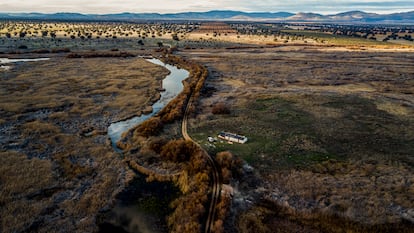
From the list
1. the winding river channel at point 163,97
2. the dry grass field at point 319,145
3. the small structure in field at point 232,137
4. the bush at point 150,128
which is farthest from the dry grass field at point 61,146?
the small structure in field at point 232,137

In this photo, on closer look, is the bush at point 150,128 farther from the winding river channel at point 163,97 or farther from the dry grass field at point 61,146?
the dry grass field at point 61,146

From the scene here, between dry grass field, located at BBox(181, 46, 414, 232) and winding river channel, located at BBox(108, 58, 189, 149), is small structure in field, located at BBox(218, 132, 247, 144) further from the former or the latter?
winding river channel, located at BBox(108, 58, 189, 149)

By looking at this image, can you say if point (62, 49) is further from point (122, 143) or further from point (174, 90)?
point (122, 143)

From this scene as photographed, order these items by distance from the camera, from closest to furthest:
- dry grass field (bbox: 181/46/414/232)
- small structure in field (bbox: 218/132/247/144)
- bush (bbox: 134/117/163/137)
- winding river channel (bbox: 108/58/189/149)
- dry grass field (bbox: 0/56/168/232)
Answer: dry grass field (bbox: 0/56/168/232) → dry grass field (bbox: 181/46/414/232) → small structure in field (bbox: 218/132/247/144) → bush (bbox: 134/117/163/137) → winding river channel (bbox: 108/58/189/149)

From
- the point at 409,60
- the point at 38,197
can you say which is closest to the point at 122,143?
the point at 38,197

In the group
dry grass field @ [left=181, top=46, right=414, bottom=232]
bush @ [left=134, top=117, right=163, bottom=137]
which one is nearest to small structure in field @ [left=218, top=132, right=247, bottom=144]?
dry grass field @ [left=181, top=46, right=414, bottom=232]

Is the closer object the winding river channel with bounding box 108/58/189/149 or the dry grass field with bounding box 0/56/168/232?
the dry grass field with bounding box 0/56/168/232
